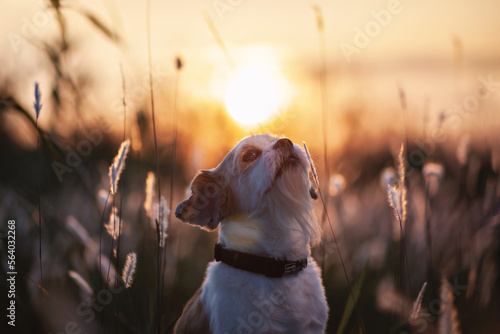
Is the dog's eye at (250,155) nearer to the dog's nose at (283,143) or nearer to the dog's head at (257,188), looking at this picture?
the dog's head at (257,188)

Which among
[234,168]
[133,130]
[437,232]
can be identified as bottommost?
[437,232]

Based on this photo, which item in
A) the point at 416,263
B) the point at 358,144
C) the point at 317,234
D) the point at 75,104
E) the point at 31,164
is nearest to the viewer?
the point at 317,234

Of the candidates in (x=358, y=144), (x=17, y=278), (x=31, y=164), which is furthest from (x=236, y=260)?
(x=358, y=144)

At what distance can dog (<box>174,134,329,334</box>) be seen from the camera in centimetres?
267

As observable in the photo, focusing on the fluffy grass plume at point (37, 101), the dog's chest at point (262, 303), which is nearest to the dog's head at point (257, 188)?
the dog's chest at point (262, 303)

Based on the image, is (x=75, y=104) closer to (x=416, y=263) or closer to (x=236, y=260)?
(x=236, y=260)

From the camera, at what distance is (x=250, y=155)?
3.14 metres

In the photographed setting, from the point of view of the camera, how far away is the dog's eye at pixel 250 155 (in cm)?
312

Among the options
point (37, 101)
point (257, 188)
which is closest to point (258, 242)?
point (257, 188)

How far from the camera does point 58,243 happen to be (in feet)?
12.9

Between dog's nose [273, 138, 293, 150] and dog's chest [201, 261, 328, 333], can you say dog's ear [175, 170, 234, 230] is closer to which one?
dog's chest [201, 261, 328, 333]

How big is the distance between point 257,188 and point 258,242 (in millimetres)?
357

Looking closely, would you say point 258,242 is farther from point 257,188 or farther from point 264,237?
point 257,188

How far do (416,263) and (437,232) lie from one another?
0.43m
